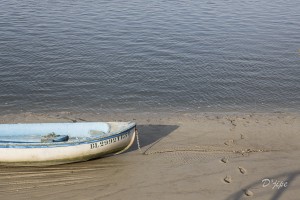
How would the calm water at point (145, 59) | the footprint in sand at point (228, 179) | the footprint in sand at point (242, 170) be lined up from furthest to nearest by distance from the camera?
the calm water at point (145, 59), the footprint in sand at point (242, 170), the footprint in sand at point (228, 179)

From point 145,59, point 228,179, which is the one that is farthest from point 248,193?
point 145,59

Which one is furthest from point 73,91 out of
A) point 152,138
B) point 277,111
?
point 277,111

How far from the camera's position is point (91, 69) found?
21.0 m

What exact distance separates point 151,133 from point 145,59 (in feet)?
29.0

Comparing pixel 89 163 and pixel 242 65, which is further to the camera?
pixel 242 65

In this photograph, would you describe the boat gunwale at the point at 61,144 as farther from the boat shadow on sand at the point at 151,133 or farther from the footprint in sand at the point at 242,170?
the footprint in sand at the point at 242,170

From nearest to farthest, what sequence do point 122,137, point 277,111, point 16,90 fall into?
1. point 122,137
2. point 277,111
3. point 16,90

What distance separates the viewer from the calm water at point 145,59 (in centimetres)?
1800

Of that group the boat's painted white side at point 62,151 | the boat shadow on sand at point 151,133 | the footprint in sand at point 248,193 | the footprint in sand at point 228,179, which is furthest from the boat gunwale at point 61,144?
the footprint in sand at point 248,193

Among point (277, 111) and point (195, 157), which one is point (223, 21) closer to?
point (277, 111)

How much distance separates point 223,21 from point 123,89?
16030mm

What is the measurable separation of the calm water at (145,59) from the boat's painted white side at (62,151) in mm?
5226

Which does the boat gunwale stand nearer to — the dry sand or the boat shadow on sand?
the dry sand

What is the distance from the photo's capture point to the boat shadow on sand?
13699 mm
